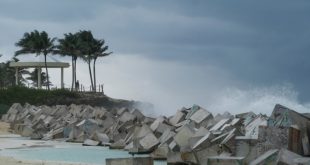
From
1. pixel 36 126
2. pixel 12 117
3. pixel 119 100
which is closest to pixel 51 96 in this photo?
pixel 119 100

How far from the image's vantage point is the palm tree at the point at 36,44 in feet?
179

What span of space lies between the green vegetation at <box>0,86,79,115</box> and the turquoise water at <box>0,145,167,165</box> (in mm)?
30137

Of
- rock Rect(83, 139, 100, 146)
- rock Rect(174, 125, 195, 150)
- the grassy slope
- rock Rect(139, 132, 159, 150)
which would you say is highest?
the grassy slope

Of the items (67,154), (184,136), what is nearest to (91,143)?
(67,154)

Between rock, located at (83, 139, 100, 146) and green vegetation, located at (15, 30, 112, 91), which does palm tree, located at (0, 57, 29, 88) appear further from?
rock, located at (83, 139, 100, 146)

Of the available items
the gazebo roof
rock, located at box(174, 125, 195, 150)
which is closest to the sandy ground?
rock, located at box(174, 125, 195, 150)

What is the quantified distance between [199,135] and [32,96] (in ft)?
120

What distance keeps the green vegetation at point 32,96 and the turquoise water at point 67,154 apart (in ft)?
98.9

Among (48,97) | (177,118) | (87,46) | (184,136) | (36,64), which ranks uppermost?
(87,46)

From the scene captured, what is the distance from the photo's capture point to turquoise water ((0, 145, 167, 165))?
1332 centimetres

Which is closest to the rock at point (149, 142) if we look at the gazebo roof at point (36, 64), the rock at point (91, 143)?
the rock at point (91, 143)

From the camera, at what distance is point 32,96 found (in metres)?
47.1

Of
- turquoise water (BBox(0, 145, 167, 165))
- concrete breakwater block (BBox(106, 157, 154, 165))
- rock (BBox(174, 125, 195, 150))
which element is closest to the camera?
concrete breakwater block (BBox(106, 157, 154, 165))

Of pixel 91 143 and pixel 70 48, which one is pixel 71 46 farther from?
pixel 91 143
